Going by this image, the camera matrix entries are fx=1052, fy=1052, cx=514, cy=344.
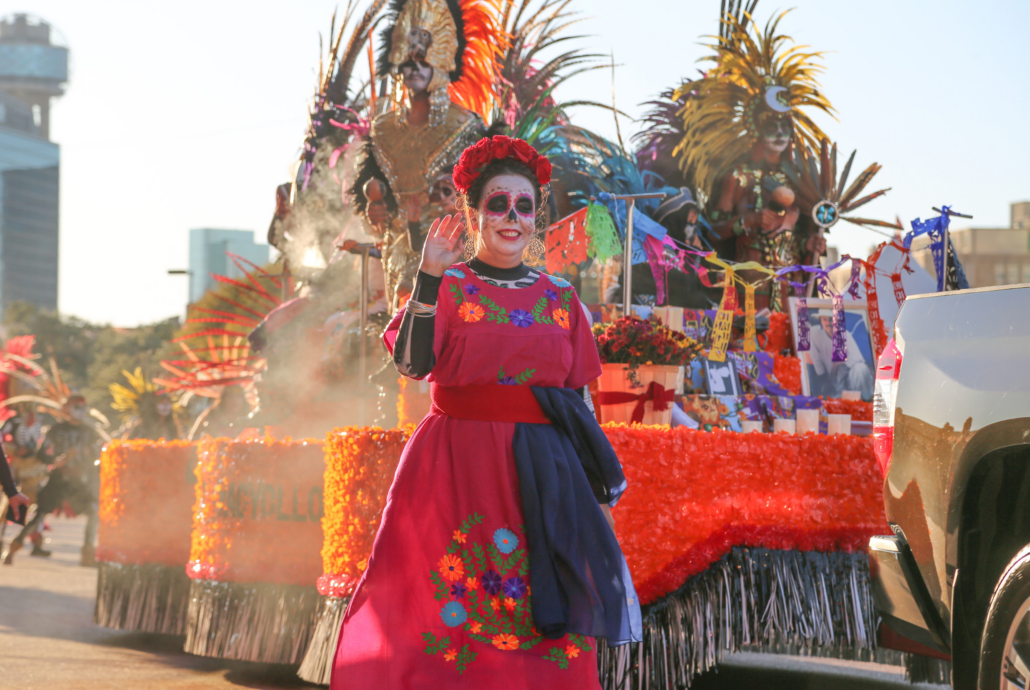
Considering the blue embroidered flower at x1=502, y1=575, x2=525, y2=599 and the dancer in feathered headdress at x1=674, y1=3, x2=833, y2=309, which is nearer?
the blue embroidered flower at x1=502, y1=575, x2=525, y2=599

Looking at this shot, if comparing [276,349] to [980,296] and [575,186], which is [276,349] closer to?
[575,186]

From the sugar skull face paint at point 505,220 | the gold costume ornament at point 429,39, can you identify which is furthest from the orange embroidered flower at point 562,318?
the gold costume ornament at point 429,39

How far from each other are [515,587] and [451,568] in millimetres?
198

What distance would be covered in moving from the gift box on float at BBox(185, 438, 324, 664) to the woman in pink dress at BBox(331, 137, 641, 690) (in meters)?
2.87

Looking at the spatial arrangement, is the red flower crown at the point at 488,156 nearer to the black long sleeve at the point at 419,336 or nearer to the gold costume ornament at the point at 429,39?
the black long sleeve at the point at 419,336

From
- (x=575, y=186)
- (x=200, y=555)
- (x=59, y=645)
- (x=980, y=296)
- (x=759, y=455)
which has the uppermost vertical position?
(x=575, y=186)

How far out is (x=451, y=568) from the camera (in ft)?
10.2

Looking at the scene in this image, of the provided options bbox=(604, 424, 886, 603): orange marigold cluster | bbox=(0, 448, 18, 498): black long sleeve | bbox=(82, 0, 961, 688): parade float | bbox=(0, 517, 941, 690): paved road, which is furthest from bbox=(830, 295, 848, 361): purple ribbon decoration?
bbox=(0, 448, 18, 498): black long sleeve

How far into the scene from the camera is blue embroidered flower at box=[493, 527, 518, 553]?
3119 mm

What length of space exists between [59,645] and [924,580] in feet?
19.3

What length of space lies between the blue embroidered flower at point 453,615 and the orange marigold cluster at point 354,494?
75.1 inches

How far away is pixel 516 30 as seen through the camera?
39.5 feet

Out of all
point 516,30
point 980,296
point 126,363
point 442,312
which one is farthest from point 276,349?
point 126,363

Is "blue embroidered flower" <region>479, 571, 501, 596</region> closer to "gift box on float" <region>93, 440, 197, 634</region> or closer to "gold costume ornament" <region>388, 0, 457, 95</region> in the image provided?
"gift box on float" <region>93, 440, 197, 634</region>
